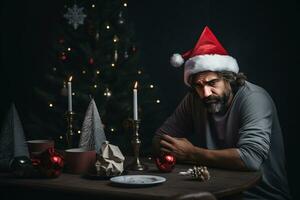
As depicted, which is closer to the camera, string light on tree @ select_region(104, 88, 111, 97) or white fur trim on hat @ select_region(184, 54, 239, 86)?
white fur trim on hat @ select_region(184, 54, 239, 86)

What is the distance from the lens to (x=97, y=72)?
4.03 metres

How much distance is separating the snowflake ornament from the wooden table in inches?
76.0

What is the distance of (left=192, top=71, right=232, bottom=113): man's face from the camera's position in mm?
3021

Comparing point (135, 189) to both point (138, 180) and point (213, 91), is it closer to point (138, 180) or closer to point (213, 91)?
point (138, 180)

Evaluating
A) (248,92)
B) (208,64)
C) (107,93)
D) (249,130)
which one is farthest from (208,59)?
(107,93)

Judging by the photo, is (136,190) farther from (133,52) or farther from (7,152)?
(133,52)

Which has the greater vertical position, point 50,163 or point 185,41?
point 185,41

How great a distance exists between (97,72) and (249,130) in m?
1.70

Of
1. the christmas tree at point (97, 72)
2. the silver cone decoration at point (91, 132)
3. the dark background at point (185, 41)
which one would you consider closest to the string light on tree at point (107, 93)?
the christmas tree at point (97, 72)

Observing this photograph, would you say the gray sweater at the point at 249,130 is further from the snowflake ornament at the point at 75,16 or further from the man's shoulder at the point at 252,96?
the snowflake ornament at the point at 75,16

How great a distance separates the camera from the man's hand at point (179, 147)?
2.69m

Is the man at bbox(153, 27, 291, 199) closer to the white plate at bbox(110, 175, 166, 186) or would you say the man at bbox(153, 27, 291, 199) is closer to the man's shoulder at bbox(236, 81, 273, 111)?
the man's shoulder at bbox(236, 81, 273, 111)

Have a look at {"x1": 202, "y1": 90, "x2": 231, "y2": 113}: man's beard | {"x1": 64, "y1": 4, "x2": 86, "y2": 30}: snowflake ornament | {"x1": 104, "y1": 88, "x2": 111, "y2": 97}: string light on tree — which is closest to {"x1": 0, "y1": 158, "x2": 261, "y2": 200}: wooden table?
{"x1": 202, "y1": 90, "x2": 231, "y2": 113}: man's beard

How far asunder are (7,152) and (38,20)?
3273 millimetres
